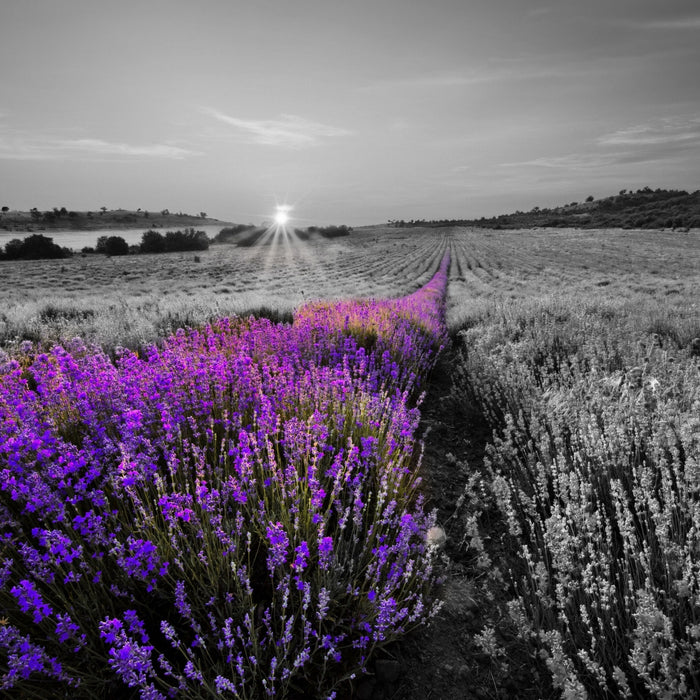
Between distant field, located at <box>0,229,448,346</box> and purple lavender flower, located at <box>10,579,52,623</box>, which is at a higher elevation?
distant field, located at <box>0,229,448,346</box>

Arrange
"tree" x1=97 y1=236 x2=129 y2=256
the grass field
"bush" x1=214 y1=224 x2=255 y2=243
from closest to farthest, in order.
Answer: the grass field < "tree" x1=97 y1=236 x2=129 y2=256 < "bush" x1=214 y1=224 x2=255 y2=243

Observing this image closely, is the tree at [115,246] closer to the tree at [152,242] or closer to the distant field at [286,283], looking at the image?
the tree at [152,242]

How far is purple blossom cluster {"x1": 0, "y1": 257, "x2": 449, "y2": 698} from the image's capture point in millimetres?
1592

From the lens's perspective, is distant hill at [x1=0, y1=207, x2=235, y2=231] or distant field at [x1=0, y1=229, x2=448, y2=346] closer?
distant field at [x1=0, y1=229, x2=448, y2=346]

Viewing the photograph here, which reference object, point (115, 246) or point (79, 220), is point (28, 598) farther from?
point (79, 220)

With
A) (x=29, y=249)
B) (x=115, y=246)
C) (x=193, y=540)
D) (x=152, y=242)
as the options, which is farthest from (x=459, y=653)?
(x=152, y=242)

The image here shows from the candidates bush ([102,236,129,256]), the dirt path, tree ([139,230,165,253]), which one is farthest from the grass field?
tree ([139,230,165,253])

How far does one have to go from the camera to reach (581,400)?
364 cm

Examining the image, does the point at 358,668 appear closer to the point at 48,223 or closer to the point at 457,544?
the point at 457,544

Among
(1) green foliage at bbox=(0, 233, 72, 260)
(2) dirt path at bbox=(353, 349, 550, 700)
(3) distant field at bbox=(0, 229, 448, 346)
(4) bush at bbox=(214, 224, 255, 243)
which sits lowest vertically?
(2) dirt path at bbox=(353, 349, 550, 700)

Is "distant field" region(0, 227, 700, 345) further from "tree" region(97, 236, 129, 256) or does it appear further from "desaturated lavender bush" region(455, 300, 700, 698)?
"tree" region(97, 236, 129, 256)

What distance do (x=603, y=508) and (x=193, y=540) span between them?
2064mm

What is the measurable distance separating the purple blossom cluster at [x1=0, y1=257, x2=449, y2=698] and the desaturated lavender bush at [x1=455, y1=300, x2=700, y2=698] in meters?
0.61

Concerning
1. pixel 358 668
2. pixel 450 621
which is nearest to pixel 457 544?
pixel 450 621
